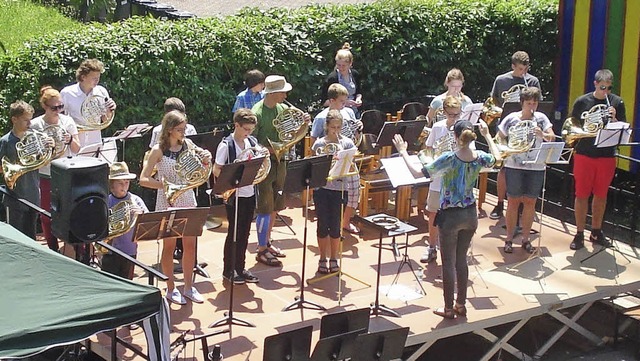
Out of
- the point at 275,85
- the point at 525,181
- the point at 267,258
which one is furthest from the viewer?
the point at 525,181

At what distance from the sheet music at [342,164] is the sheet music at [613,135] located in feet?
9.18

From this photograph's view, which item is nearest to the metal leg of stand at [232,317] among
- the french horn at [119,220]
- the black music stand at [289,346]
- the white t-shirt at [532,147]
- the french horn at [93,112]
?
the french horn at [119,220]

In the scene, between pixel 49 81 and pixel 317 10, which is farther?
pixel 317 10

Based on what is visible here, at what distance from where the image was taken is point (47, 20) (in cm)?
2034

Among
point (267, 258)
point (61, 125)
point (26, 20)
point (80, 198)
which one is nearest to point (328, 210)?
point (267, 258)

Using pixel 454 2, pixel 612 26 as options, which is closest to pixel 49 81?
pixel 454 2

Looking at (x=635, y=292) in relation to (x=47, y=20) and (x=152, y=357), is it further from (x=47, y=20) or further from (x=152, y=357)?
(x=47, y=20)

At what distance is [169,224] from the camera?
8.93 metres

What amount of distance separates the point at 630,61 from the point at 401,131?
13.3 feet

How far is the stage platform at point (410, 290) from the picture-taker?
31.8ft

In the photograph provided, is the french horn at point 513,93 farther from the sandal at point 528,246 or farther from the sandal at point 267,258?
the sandal at point 267,258

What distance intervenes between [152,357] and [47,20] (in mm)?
13990

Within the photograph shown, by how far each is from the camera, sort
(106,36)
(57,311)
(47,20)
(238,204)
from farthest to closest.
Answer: (47,20), (106,36), (238,204), (57,311)

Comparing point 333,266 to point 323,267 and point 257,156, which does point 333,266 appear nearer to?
point 323,267
